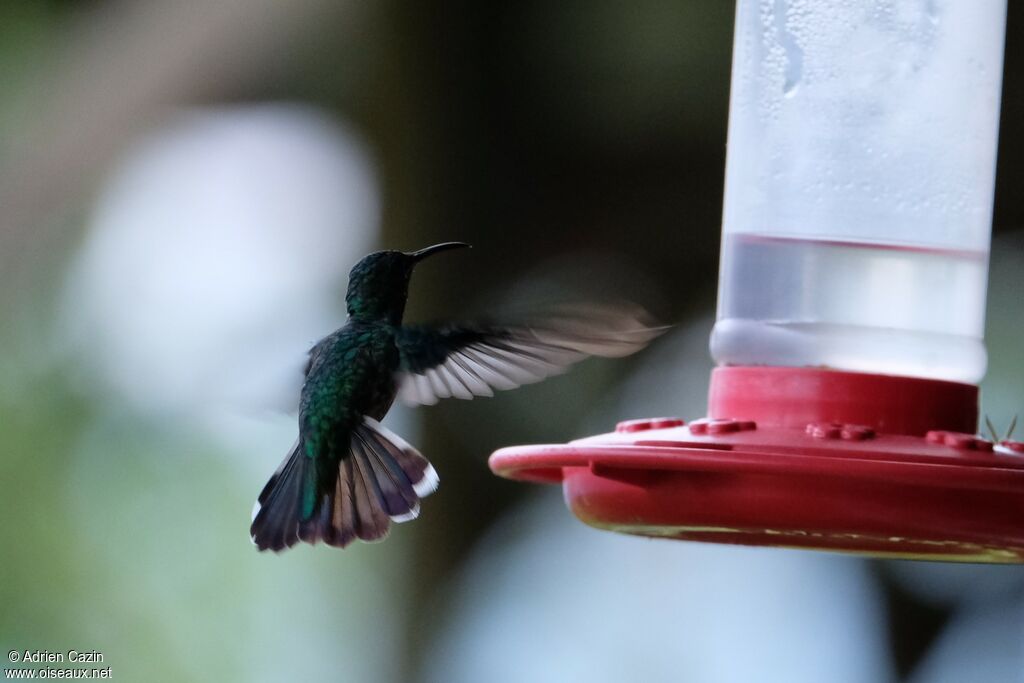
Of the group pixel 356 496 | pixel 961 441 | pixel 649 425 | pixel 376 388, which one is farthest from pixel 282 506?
pixel 961 441

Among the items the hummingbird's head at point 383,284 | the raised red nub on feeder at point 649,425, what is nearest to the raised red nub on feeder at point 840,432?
the raised red nub on feeder at point 649,425

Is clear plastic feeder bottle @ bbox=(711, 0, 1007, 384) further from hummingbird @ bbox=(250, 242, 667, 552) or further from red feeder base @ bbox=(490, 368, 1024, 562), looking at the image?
hummingbird @ bbox=(250, 242, 667, 552)

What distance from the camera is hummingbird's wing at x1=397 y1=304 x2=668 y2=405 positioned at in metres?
2.21

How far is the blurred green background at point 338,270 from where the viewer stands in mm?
4242

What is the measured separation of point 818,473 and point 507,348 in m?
0.89

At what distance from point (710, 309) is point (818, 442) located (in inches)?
113

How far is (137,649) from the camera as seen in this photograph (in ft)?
16.8

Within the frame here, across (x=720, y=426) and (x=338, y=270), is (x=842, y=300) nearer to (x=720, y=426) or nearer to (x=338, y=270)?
(x=720, y=426)

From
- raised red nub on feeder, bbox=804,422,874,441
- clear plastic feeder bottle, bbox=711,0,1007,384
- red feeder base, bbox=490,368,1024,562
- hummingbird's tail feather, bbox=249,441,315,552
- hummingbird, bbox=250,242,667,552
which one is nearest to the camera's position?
red feeder base, bbox=490,368,1024,562

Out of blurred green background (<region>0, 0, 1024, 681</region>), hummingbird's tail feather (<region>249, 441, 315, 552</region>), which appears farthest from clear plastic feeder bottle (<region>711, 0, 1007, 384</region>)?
blurred green background (<region>0, 0, 1024, 681</region>)

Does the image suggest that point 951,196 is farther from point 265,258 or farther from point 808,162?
point 265,258

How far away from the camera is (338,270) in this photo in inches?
188

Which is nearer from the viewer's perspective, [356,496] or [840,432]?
[840,432]

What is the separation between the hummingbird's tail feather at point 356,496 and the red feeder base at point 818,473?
0.40 meters
